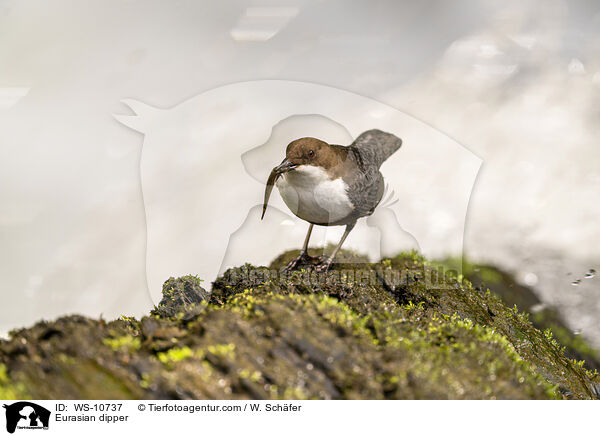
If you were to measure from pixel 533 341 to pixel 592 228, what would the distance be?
120cm

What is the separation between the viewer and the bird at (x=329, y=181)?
6.71 feet

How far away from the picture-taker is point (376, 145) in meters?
2.46

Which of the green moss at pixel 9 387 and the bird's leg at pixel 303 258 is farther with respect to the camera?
the bird's leg at pixel 303 258

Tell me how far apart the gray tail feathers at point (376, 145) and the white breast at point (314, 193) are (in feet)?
1.12

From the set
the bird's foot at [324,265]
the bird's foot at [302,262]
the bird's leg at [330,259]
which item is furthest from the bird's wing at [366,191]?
the bird's foot at [302,262]

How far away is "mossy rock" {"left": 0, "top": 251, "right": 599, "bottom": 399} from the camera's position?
1.33m

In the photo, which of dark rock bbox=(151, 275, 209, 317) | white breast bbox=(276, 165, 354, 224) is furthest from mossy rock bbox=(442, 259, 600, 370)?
dark rock bbox=(151, 275, 209, 317)

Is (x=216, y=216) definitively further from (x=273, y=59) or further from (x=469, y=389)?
(x=469, y=389)

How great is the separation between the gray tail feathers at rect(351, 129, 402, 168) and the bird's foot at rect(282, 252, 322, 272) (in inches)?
26.0

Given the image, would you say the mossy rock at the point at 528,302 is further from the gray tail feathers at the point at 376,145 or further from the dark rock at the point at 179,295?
the dark rock at the point at 179,295

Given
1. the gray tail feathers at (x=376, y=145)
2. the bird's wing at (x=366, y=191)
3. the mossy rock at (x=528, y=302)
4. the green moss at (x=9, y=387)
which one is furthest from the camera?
the mossy rock at (x=528, y=302)

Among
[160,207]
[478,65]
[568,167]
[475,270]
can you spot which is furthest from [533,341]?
[160,207]

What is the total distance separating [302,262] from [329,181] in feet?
2.14
